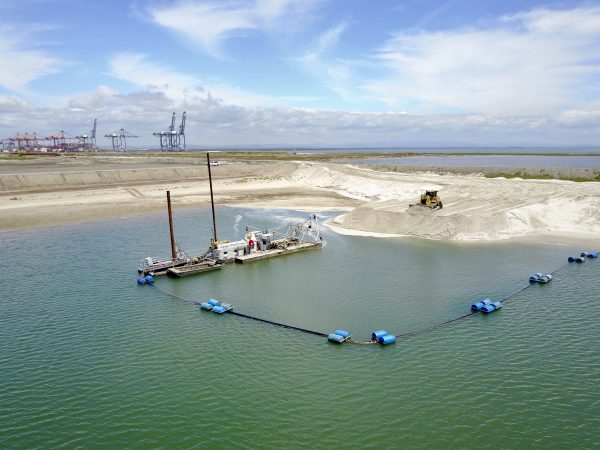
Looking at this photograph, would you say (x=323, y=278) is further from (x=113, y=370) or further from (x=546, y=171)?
(x=546, y=171)

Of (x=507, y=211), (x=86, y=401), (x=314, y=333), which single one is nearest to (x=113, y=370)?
(x=86, y=401)

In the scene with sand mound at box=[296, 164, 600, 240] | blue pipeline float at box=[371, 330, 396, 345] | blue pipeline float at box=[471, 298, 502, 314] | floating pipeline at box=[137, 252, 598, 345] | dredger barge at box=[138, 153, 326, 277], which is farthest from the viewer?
sand mound at box=[296, 164, 600, 240]

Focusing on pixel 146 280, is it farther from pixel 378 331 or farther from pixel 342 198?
pixel 342 198

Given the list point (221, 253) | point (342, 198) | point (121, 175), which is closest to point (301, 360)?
point (221, 253)

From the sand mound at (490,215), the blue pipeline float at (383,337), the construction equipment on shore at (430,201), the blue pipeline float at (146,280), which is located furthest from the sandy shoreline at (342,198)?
the blue pipeline float at (383,337)

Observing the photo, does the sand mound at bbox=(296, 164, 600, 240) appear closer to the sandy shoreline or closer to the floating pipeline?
the sandy shoreline

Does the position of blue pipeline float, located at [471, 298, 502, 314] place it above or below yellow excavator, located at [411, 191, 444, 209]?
below

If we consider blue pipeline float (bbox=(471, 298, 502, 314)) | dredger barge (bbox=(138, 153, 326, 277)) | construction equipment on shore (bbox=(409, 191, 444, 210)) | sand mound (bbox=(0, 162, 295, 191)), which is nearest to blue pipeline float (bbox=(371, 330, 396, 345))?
blue pipeline float (bbox=(471, 298, 502, 314))
